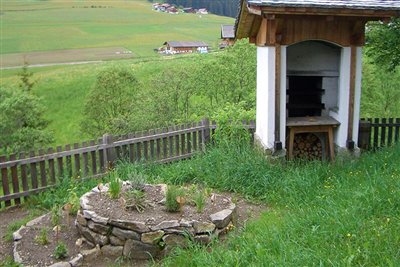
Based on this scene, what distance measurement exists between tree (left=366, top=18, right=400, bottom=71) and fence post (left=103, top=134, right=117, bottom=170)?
6308mm

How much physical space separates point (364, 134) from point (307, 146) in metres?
1.52

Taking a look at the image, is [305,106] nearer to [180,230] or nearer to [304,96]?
[304,96]

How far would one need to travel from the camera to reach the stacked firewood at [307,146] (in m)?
9.76

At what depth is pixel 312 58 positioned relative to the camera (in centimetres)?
969

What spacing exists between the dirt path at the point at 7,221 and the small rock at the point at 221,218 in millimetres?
2897

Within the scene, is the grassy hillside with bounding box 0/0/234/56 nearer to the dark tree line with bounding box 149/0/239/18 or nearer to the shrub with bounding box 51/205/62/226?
the dark tree line with bounding box 149/0/239/18

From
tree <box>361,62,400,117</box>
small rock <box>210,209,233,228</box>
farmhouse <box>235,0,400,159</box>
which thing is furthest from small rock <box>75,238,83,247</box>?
tree <box>361,62,400,117</box>

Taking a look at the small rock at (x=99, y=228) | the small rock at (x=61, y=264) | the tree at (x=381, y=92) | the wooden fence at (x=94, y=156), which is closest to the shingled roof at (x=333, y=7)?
the wooden fence at (x=94, y=156)

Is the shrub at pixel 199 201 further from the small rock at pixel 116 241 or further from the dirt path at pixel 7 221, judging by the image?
the dirt path at pixel 7 221

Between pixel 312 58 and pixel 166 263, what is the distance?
6134 millimetres

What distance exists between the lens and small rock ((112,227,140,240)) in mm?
5844

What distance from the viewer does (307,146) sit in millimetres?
9828

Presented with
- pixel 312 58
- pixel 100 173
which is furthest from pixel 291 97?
pixel 100 173

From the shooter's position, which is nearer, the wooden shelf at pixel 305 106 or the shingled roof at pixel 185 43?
the wooden shelf at pixel 305 106
